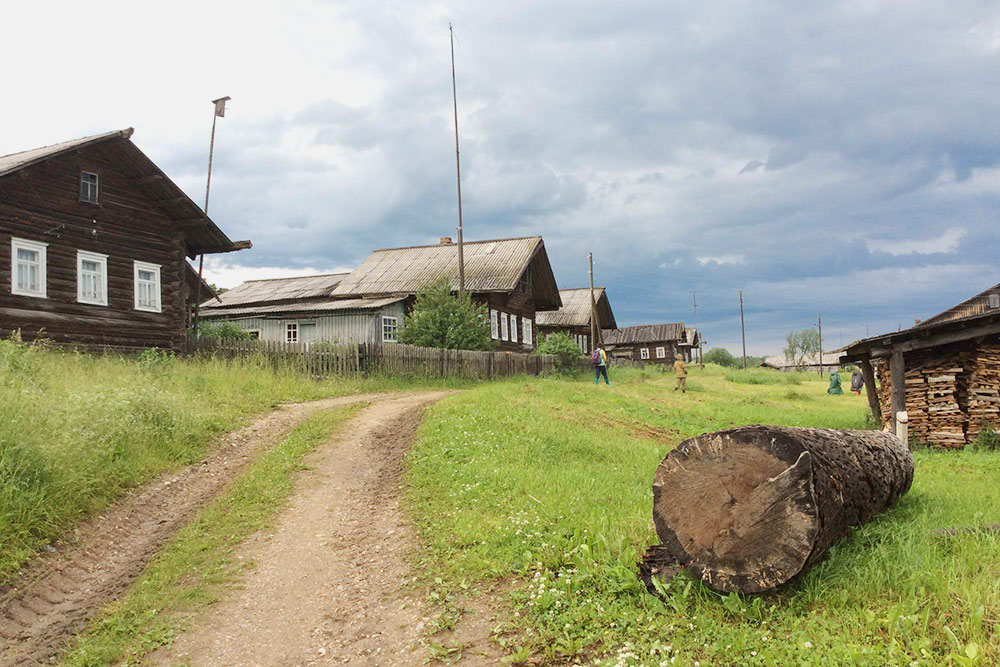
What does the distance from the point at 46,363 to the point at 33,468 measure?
782cm

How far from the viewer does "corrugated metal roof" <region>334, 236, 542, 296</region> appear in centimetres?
3403

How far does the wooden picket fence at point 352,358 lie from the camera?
65.4 feet

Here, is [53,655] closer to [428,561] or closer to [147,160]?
[428,561]

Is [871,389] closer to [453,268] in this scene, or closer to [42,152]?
[453,268]

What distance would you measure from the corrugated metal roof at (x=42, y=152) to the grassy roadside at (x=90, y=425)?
492 cm

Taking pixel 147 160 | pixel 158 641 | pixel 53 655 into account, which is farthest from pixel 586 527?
pixel 147 160

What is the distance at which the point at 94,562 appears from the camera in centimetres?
675

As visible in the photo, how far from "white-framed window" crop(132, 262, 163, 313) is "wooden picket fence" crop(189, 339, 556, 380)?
2.31 meters

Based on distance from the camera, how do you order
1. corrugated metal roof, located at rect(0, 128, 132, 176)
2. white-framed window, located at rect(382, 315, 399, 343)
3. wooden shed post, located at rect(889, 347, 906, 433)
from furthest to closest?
white-framed window, located at rect(382, 315, 399, 343)
corrugated metal roof, located at rect(0, 128, 132, 176)
wooden shed post, located at rect(889, 347, 906, 433)

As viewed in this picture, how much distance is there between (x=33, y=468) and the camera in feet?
23.8

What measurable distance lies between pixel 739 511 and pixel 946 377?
12040 millimetres

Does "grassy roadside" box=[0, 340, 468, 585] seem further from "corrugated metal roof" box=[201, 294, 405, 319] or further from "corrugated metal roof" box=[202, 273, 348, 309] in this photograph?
"corrugated metal roof" box=[202, 273, 348, 309]

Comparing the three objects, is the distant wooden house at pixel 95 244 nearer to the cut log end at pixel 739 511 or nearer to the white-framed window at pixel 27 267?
the white-framed window at pixel 27 267

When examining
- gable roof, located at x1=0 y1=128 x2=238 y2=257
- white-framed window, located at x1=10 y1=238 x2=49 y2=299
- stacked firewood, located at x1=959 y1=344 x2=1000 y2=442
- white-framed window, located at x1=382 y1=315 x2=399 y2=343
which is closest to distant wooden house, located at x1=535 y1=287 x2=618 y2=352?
white-framed window, located at x1=382 y1=315 x2=399 y2=343
